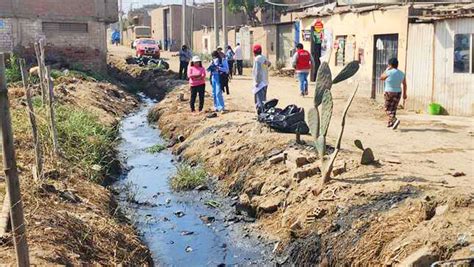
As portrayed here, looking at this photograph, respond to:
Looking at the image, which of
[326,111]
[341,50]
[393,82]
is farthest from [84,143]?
[341,50]

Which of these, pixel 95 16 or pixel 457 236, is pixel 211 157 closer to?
pixel 457 236

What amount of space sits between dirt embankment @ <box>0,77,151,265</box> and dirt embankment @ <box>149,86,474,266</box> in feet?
6.56

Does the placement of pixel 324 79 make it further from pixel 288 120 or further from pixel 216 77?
pixel 216 77

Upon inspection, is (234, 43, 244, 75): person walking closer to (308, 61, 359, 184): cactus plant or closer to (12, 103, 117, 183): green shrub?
(12, 103, 117, 183): green shrub

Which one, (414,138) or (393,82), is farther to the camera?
(393,82)

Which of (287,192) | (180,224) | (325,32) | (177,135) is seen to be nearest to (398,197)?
(287,192)

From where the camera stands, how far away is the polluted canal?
7168mm

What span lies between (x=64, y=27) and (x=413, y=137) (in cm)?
1946

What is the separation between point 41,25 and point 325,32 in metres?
13.0

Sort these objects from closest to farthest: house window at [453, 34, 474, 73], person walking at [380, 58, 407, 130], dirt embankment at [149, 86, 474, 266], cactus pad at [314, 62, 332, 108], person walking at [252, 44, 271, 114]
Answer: dirt embankment at [149, 86, 474, 266]
cactus pad at [314, 62, 332, 108]
person walking at [380, 58, 407, 130]
person walking at [252, 44, 271, 114]
house window at [453, 34, 474, 73]

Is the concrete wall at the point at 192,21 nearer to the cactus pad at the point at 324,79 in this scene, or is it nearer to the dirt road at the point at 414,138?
the dirt road at the point at 414,138

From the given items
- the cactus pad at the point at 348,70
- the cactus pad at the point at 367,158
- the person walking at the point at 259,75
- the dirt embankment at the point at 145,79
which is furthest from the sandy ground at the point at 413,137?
the dirt embankment at the point at 145,79

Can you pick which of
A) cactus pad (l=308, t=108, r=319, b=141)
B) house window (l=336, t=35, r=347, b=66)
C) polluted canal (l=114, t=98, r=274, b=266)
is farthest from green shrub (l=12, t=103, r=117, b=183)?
house window (l=336, t=35, r=347, b=66)

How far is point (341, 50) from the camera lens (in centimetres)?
1897
